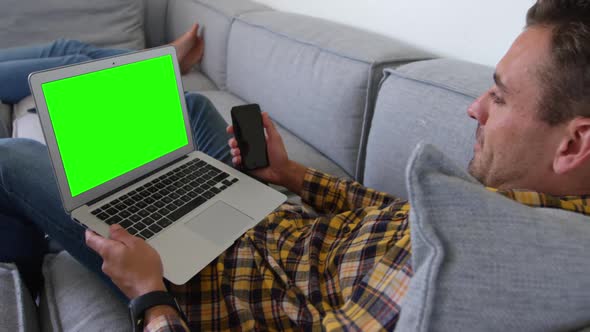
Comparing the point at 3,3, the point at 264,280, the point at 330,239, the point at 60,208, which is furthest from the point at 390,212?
the point at 3,3

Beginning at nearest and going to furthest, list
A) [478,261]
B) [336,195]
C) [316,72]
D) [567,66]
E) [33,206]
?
[478,261]
[567,66]
[33,206]
[336,195]
[316,72]

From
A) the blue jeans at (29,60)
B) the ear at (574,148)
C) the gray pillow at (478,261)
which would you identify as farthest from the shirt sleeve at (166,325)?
the blue jeans at (29,60)

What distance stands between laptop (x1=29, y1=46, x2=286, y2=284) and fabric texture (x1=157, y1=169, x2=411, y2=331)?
5cm

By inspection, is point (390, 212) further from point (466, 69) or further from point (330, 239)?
point (466, 69)

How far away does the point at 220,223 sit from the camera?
2.73ft

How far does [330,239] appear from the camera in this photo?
804 millimetres

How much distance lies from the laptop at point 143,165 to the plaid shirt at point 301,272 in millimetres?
48

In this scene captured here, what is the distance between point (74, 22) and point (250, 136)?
1471mm

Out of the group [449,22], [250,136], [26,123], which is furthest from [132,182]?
[449,22]

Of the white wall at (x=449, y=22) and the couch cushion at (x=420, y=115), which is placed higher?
the white wall at (x=449, y=22)

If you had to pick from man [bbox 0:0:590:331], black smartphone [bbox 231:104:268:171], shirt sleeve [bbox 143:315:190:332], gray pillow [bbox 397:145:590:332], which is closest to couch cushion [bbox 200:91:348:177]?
black smartphone [bbox 231:104:268:171]

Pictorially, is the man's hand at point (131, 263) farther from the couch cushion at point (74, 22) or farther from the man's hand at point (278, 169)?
the couch cushion at point (74, 22)

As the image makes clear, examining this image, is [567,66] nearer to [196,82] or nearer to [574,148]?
[574,148]

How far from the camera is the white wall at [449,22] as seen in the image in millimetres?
1021
